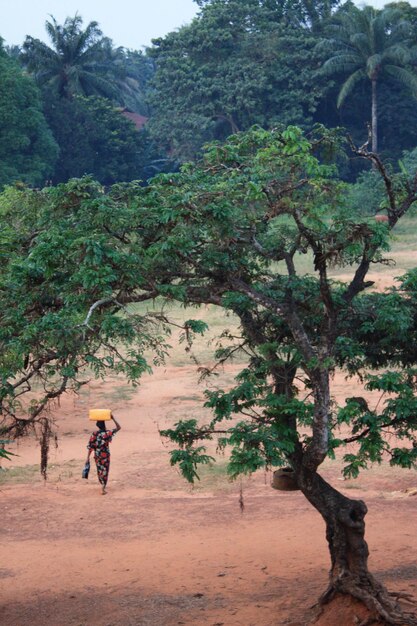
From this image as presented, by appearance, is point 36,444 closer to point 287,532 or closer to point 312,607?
point 287,532

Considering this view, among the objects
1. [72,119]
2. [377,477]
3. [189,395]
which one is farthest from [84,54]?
[377,477]

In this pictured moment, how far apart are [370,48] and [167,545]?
3395cm

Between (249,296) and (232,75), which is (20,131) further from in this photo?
(249,296)

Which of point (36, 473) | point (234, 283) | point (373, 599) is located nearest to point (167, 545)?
point (373, 599)

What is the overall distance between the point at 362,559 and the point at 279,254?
3.34 m

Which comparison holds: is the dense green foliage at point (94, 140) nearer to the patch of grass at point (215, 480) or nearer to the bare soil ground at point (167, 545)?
the bare soil ground at point (167, 545)

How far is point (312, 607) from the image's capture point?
424 inches

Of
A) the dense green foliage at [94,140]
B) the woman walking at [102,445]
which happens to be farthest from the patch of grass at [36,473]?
the dense green foliage at [94,140]

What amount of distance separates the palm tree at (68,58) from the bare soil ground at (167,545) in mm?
32002

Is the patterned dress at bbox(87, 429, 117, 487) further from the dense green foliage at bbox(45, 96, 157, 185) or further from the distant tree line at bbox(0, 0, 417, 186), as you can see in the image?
the dense green foliage at bbox(45, 96, 157, 185)

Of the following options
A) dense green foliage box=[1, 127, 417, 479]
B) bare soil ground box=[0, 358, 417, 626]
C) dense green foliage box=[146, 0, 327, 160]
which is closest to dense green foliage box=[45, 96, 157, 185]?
dense green foliage box=[146, 0, 327, 160]

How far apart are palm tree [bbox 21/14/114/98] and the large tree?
125ft

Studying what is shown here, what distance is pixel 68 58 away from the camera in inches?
1889

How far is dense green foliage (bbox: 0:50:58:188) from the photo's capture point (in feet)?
119
